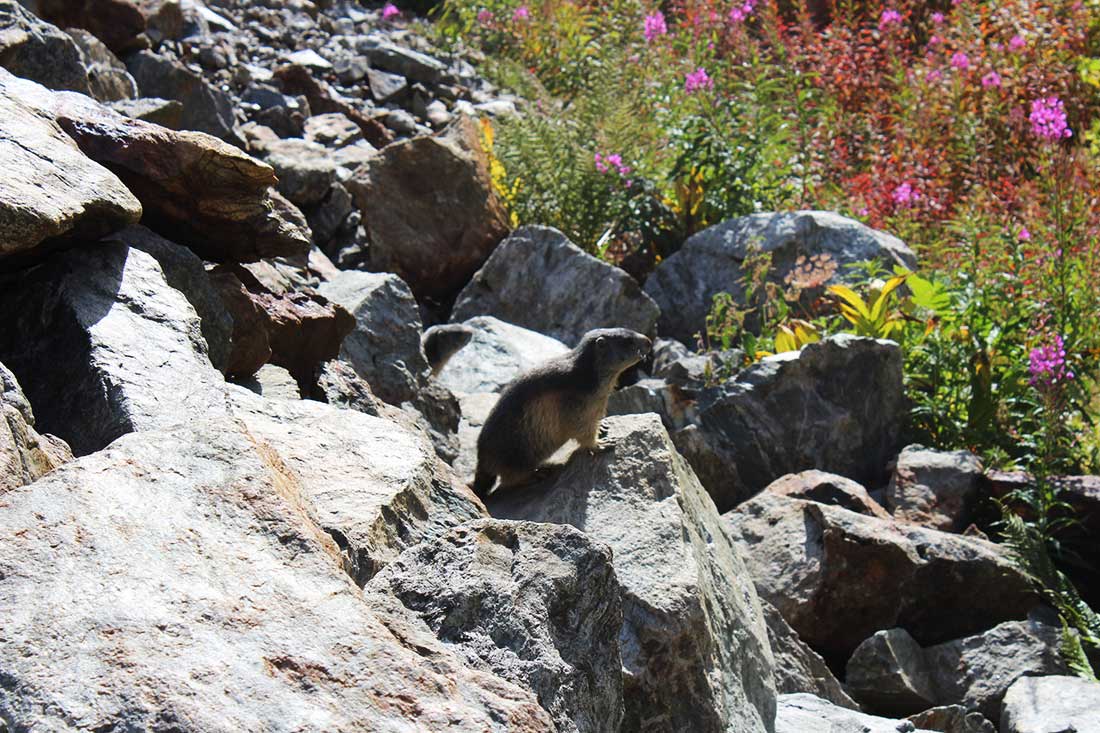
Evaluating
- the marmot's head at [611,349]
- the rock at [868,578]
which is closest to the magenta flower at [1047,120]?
the rock at [868,578]

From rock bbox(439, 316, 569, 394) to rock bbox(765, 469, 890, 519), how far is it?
1.95m

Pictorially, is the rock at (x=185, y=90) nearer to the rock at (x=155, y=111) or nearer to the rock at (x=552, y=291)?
the rock at (x=155, y=111)

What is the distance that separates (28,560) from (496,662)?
1154 mm

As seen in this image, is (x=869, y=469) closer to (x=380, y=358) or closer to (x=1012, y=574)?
(x=1012, y=574)

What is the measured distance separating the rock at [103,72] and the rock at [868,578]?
18.0ft

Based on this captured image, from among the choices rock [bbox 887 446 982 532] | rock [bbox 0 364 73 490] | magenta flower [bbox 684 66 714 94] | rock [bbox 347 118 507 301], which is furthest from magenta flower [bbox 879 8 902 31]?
rock [bbox 0 364 73 490]

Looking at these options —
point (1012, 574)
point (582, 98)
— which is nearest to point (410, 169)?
point (582, 98)

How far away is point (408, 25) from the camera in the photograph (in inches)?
615

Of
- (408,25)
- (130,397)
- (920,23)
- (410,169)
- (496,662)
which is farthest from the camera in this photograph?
(408,25)

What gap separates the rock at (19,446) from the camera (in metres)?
3.07

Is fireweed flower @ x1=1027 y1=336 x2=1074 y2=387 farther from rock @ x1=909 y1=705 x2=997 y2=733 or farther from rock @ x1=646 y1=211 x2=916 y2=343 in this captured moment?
rock @ x1=909 y1=705 x2=997 y2=733

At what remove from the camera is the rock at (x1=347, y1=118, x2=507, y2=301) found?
10234mm

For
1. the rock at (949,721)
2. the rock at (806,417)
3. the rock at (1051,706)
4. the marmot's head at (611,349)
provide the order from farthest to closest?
the rock at (806,417) < the marmot's head at (611,349) < the rock at (949,721) < the rock at (1051,706)

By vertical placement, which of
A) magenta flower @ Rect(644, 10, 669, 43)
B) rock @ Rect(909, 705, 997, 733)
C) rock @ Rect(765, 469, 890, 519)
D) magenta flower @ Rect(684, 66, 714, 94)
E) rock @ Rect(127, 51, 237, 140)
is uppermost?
magenta flower @ Rect(644, 10, 669, 43)
